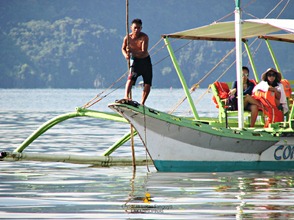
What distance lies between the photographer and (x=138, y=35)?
1980cm

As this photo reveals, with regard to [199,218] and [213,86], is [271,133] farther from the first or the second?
[199,218]

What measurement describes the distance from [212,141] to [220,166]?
602 mm

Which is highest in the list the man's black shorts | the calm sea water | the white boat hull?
the man's black shorts

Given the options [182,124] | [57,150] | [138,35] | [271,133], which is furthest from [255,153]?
[57,150]

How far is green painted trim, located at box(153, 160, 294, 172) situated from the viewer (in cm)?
1966

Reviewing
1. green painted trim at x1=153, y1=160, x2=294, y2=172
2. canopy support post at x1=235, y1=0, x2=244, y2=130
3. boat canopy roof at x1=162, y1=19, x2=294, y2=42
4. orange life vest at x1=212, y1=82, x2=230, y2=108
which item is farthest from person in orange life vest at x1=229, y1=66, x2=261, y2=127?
green painted trim at x1=153, y1=160, x2=294, y2=172

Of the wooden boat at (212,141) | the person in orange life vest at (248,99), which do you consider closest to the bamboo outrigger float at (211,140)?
the wooden boat at (212,141)

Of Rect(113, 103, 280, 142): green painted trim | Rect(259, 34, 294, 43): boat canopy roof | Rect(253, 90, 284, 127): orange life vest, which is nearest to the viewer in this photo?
Rect(113, 103, 280, 142): green painted trim

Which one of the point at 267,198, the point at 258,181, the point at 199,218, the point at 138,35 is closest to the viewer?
the point at 199,218

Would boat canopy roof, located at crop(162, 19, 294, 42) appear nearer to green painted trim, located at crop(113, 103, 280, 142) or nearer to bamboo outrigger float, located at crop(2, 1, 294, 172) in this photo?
bamboo outrigger float, located at crop(2, 1, 294, 172)

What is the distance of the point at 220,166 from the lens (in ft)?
65.6

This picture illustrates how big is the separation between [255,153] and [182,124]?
1791mm

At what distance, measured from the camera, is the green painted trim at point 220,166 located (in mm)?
19656

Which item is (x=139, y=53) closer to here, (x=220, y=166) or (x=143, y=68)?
(x=143, y=68)
